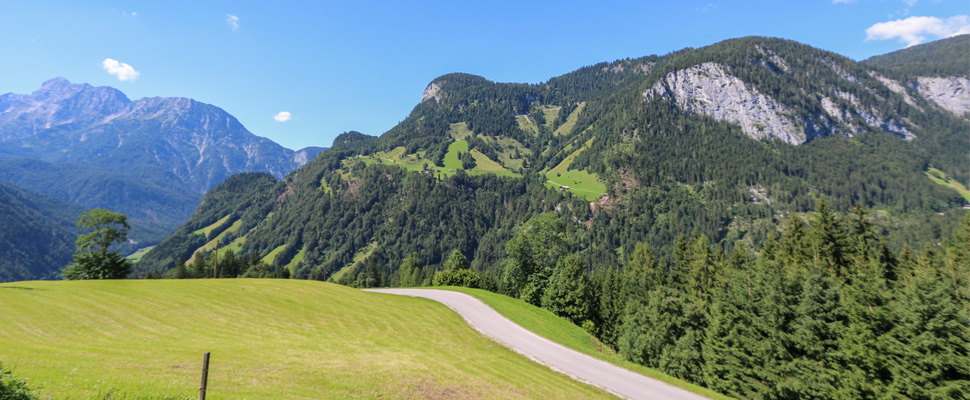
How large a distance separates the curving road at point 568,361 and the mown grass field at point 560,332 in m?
0.95

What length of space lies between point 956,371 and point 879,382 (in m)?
3.48

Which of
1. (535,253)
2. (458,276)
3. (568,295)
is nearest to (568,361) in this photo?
(568,295)

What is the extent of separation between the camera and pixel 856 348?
22.8 metres

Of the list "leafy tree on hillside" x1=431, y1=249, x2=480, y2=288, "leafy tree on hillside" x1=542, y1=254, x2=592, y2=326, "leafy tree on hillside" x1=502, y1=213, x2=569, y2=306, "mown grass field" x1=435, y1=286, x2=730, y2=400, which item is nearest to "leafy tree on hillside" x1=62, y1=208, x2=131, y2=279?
"leafy tree on hillside" x1=431, y1=249, x2=480, y2=288

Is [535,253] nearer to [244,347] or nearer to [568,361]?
[568,361]

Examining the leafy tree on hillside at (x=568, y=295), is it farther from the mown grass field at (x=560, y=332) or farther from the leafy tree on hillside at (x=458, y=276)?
the leafy tree on hillside at (x=458, y=276)

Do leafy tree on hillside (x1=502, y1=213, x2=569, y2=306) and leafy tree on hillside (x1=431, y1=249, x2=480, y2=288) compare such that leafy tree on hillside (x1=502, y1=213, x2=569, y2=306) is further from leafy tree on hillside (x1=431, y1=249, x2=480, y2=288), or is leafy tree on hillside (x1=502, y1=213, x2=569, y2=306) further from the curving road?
leafy tree on hillside (x1=431, y1=249, x2=480, y2=288)

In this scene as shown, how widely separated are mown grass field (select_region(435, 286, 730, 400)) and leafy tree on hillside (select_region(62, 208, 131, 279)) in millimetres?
59238

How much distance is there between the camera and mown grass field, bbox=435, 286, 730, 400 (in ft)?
87.4

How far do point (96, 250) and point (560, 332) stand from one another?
245 ft

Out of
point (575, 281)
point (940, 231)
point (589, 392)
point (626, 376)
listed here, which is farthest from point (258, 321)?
point (940, 231)

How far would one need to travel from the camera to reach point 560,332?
123 ft

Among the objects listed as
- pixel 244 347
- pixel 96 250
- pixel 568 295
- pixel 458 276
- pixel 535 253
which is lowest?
pixel 458 276

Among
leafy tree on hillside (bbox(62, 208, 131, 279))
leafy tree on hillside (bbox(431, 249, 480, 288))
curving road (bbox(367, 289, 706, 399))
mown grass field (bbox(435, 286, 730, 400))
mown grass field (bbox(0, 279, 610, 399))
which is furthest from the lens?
leafy tree on hillside (bbox(431, 249, 480, 288))
